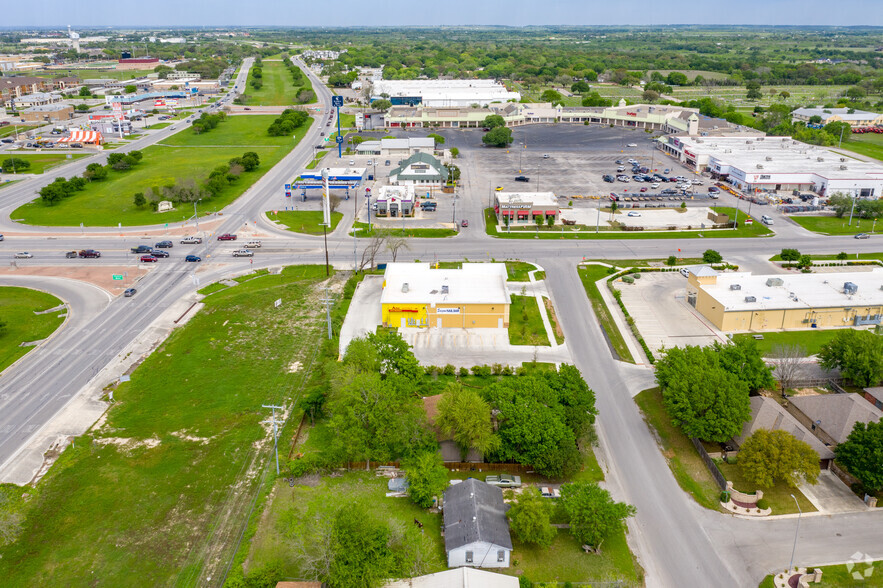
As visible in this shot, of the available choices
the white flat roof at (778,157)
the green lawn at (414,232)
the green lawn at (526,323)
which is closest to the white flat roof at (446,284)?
the green lawn at (526,323)

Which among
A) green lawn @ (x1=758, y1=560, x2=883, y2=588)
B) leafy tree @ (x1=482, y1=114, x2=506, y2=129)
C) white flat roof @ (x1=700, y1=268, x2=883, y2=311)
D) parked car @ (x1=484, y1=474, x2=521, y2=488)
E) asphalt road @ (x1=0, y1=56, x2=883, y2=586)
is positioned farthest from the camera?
leafy tree @ (x1=482, y1=114, x2=506, y2=129)

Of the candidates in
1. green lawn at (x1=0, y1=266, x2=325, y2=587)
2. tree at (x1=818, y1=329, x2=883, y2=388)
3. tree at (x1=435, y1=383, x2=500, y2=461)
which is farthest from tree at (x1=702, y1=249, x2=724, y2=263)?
green lawn at (x1=0, y1=266, x2=325, y2=587)

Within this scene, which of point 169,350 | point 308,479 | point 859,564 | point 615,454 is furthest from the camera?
point 169,350

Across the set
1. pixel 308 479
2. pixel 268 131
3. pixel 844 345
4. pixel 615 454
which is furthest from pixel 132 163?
pixel 844 345

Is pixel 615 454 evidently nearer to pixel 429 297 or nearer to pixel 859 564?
pixel 859 564

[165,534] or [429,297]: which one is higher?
[429,297]

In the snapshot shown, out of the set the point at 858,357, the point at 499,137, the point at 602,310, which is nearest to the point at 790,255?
the point at 602,310

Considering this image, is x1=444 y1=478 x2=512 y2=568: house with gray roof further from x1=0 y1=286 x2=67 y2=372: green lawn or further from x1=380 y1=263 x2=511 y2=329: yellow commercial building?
x1=0 y1=286 x2=67 y2=372: green lawn
